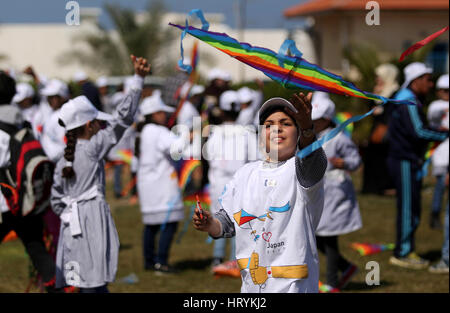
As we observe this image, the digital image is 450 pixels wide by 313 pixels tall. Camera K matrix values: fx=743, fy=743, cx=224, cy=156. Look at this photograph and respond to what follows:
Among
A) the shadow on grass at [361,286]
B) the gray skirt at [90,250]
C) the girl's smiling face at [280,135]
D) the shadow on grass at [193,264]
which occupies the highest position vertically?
the girl's smiling face at [280,135]

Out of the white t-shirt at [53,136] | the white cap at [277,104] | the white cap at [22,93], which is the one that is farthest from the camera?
the white cap at [22,93]

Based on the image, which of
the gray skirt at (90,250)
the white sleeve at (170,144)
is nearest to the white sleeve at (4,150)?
the gray skirt at (90,250)

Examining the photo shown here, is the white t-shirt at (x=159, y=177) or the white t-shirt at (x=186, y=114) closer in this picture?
the white t-shirt at (x=159, y=177)

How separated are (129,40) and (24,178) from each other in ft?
87.4

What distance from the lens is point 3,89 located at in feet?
19.9

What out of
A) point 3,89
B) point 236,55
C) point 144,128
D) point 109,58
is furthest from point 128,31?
point 236,55

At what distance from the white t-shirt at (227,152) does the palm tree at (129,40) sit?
22878 mm

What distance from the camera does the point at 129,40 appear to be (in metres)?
31.7

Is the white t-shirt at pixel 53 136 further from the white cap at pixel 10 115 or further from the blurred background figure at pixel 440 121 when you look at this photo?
the blurred background figure at pixel 440 121

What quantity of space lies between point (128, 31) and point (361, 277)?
2579 centimetres

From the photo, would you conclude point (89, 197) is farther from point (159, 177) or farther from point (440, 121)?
point (440, 121)

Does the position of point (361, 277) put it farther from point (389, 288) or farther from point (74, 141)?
point (74, 141)

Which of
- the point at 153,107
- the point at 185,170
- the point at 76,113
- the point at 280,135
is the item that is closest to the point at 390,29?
the point at 185,170

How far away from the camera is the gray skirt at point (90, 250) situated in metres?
5.39
